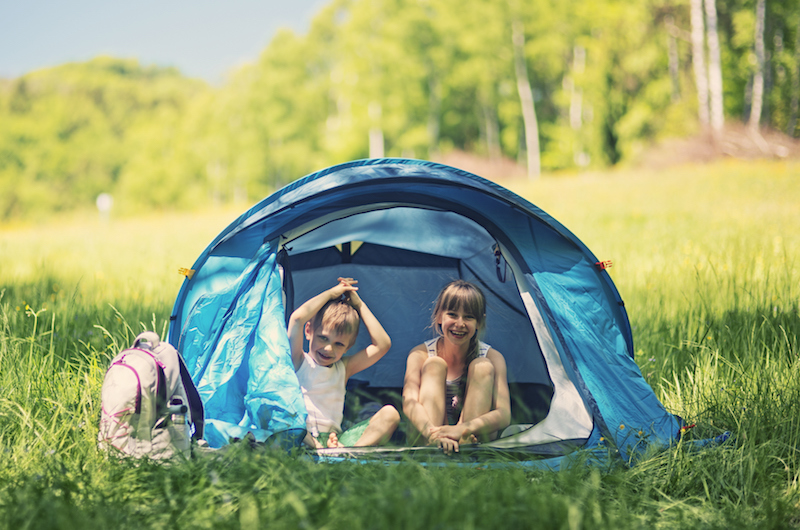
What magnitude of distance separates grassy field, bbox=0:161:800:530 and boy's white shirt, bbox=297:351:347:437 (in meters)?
0.64

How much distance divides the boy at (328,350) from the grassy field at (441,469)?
0.67 meters

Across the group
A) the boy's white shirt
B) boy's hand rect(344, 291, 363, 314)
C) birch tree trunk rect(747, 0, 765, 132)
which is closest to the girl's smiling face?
boy's hand rect(344, 291, 363, 314)

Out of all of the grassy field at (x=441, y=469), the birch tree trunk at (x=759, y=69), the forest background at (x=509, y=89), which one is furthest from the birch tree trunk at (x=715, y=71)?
the grassy field at (x=441, y=469)

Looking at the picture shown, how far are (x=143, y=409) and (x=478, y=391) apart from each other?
4.89 ft

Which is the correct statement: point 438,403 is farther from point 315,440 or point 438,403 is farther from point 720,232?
point 720,232

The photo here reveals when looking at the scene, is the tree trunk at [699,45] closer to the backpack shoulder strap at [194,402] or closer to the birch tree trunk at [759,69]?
the birch tree trunk at [759,69]

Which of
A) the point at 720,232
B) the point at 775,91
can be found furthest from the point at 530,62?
the point at 720,232

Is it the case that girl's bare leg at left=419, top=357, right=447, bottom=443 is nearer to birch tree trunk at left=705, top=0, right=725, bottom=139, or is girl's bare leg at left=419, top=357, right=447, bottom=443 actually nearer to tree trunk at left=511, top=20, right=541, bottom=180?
birch tree trunk at left=705, top=0, right=725, bottom=139

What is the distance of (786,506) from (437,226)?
2227mm

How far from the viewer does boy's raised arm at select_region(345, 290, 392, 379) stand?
112 inches

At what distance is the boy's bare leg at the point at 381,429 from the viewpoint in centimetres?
253

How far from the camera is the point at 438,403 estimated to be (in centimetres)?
265

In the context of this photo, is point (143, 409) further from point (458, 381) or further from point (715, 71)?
point (715, 71)

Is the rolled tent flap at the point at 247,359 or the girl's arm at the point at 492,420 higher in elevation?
the rolled tent flap at the point at 247,359
